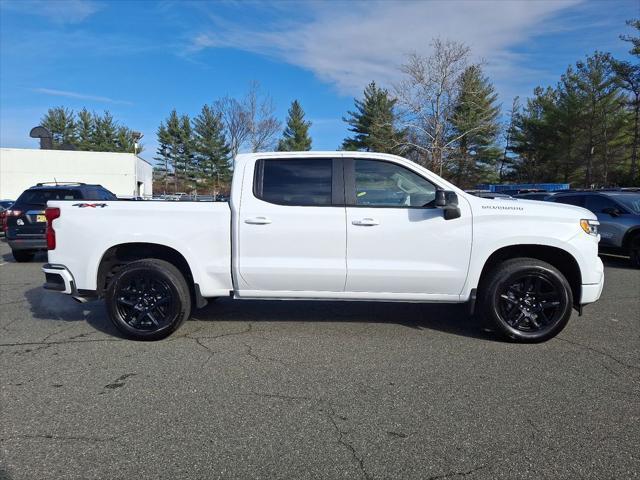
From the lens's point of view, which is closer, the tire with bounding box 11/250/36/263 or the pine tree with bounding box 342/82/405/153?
the tire with bounding box 11/250/36/263

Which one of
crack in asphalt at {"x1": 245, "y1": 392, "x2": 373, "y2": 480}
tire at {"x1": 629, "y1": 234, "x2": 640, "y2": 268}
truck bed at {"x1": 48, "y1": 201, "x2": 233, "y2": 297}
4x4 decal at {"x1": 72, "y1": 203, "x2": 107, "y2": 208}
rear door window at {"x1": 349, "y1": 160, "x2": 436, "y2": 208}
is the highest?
rear door window at {"x1": 349, "y1": 160, "x2": 436, "y2": 208}

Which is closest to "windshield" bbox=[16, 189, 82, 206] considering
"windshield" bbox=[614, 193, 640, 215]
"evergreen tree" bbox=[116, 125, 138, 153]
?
"windshield" bbox=[614, 193, 640, 215]

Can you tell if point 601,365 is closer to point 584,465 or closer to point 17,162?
point 584,465

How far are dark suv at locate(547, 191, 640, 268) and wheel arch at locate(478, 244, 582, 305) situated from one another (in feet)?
21.6

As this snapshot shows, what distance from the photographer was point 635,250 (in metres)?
9.82

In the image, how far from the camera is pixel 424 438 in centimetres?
A: 285

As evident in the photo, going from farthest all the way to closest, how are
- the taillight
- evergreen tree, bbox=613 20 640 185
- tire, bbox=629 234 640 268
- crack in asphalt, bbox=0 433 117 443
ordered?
evergreen tree, bbox=613 20 640 185 < tire, bbox=629 234 640 268 < the taillight < crack in asphalt, bbox=0 433 117 443

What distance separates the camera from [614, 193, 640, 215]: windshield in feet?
33.3

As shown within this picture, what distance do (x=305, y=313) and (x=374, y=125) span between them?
35.4 metres

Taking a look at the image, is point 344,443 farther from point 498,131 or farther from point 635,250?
point 498,131

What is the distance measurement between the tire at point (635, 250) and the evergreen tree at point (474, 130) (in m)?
24.3

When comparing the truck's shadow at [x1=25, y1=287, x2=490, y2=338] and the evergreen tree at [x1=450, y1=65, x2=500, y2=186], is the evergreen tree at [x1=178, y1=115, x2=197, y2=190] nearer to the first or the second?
the evergreen tree at [x1=450, y1=65, x2=500, y2=186]

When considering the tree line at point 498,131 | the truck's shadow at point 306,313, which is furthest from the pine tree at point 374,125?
the truck's shadow at point 306,313

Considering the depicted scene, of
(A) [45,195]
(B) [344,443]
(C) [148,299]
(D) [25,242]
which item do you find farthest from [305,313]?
(A) [45,195]
